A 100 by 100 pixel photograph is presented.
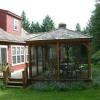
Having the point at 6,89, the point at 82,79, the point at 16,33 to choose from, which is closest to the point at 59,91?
the point at 82,79

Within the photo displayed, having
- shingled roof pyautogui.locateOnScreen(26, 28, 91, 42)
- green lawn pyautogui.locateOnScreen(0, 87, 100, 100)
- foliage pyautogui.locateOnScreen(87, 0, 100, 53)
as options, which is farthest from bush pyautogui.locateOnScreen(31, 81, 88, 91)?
foliage pyautogui.locateOnScreen(87, 0, 100, 53)

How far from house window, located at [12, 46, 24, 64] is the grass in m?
9.32

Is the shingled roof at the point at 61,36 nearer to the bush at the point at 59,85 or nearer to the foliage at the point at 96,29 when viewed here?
the bush at the point at 59,85

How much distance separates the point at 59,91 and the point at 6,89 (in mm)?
3120

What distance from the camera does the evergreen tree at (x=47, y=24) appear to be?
79562 millimetres

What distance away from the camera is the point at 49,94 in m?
14.0

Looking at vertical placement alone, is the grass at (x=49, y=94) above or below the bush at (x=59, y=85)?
below

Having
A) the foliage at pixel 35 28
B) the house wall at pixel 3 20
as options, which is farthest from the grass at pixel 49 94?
the foliage at pixel 35 28

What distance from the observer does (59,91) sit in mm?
14938

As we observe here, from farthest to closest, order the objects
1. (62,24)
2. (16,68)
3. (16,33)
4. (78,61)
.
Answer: (16,33) < (16,68) < (62,24) < (78,61)

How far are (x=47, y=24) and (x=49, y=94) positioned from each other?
225ft

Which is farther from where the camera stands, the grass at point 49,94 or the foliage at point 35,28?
the foliage at point 35,28

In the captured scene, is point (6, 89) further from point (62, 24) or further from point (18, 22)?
point (18, 22)

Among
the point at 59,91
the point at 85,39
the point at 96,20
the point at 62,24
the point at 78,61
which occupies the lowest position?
the point at 59,91
